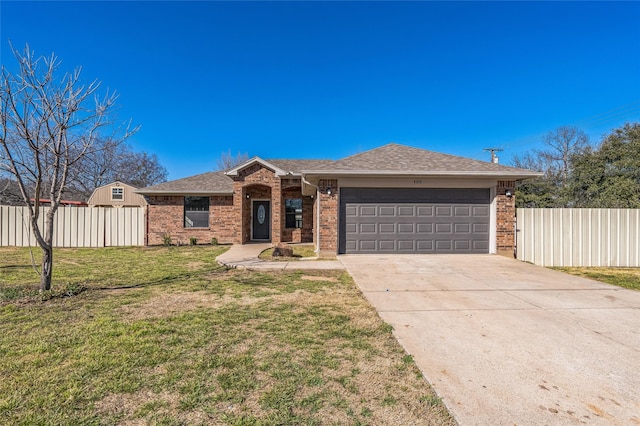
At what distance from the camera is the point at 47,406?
240 cm

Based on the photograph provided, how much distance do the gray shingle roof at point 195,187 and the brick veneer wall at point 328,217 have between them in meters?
6.45

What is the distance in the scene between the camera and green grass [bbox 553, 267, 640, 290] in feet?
23.0

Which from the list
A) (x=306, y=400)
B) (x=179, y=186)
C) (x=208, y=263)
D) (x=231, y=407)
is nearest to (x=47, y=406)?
(x=231, y=407)

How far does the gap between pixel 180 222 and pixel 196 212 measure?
88cm

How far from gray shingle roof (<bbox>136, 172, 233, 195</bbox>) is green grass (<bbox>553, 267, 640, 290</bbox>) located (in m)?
13.3

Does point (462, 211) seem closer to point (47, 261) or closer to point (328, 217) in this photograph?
point (328, 217)

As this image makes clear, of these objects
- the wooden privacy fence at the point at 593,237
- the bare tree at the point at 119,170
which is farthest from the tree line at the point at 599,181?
the bare tree at the point at 119,170

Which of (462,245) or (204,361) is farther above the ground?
Answer: (462,245)

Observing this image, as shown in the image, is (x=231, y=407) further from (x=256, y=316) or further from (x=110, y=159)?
(x=110, y=159)

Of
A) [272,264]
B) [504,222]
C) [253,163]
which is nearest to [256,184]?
[253,163]

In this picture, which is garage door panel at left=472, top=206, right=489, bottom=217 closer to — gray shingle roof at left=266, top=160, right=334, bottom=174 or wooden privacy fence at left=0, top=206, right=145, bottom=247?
gray shingle roof at left=266, top=160, right=334, bottom=174

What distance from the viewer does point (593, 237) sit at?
944cm

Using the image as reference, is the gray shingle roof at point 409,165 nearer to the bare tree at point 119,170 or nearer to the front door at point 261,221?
the front door at point 261,221

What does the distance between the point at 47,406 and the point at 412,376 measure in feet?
9.57
